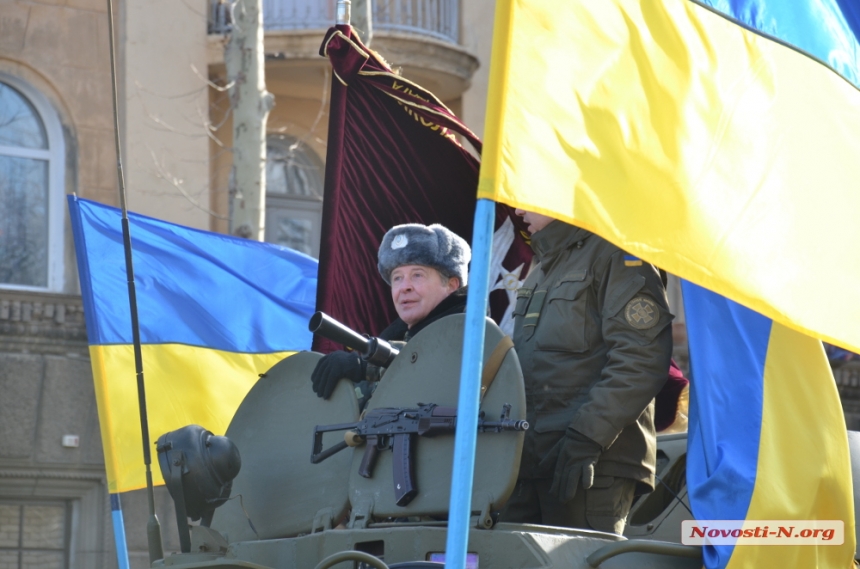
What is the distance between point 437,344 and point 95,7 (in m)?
9.67

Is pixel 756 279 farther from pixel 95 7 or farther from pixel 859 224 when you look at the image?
pixel 95 7

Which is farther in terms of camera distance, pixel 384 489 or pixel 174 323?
pixel 174 323

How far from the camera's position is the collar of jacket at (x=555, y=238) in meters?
4.96

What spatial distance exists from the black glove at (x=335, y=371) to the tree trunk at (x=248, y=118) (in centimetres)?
554

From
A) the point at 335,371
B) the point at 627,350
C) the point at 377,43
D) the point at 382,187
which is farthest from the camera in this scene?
the point at 377,43

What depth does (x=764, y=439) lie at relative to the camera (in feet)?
14.2

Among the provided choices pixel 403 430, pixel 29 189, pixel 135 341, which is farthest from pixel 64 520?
pixel 403 430

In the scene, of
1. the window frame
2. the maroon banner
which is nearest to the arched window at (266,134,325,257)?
the window frame

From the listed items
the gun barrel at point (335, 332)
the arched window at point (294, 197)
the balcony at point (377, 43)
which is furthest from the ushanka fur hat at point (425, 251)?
the arched window at point (294, 197)

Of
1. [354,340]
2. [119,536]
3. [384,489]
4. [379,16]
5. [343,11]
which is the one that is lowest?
[119,536]

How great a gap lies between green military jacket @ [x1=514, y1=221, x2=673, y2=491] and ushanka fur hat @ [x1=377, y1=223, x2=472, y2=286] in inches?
17.1

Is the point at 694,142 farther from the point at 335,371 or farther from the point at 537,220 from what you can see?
the point at 335,371

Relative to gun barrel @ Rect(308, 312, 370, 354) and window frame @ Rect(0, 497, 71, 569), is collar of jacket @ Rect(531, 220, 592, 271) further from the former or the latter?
window frame @ Rect(0, 497, 71, 569)

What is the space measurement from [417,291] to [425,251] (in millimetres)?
150
